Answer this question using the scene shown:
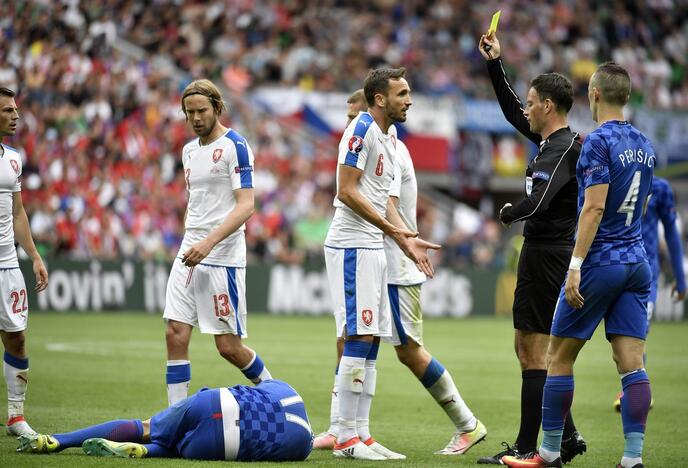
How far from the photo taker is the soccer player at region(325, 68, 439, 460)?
7.80 meters

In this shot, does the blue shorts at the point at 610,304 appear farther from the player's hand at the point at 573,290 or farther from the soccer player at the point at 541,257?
the soccer player at the point at 541,257

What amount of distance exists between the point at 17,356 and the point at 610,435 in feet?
16.4

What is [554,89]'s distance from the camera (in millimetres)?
7410

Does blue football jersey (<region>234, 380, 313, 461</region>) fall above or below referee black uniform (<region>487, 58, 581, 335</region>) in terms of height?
below

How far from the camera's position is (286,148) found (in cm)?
2775

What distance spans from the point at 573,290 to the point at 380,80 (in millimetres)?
2282

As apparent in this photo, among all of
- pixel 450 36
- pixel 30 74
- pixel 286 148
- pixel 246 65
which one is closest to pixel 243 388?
pixel 30 74

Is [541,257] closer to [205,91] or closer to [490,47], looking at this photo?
[490,47]

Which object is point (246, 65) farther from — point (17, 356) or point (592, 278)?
point (592, 278)

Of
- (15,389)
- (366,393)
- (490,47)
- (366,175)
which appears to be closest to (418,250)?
(366,175)

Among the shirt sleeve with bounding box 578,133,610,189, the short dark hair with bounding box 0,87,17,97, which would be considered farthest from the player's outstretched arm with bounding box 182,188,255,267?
the shirt sleeve with bounding box 578,133,610,189

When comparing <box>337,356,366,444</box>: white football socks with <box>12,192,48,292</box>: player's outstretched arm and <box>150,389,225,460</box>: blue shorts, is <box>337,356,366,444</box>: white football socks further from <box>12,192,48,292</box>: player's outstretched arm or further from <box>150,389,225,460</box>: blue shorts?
<box>12,192,48,292</box>: player's outstretched arm

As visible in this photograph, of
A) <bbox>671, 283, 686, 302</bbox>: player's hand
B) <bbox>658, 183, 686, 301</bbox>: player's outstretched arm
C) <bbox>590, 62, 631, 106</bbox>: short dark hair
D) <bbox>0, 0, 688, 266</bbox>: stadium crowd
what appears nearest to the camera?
<bbox>590, 62, 631, 106</bbox>: short dark hair

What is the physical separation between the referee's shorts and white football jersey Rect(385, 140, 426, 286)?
1011mm
